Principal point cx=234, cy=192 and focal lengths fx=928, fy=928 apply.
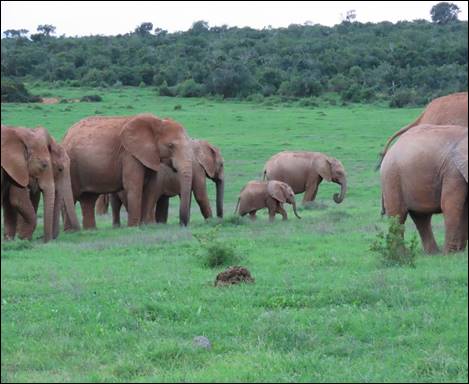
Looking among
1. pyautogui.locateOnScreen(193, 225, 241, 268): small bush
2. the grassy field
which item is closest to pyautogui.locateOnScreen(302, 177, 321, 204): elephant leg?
the grassy field

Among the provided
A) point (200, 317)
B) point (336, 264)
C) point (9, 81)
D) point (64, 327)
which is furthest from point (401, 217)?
point (9, 81)

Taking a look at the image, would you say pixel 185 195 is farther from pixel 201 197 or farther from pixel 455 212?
pixel 455 212

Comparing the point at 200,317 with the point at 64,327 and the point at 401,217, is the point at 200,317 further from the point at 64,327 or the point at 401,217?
the point at 401,217

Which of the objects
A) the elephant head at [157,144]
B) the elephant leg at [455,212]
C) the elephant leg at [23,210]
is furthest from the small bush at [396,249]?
the elephant head at [157,144]

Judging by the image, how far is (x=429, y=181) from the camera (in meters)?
9.29

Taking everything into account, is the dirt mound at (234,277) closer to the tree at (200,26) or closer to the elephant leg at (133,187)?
the tree at (200,26)

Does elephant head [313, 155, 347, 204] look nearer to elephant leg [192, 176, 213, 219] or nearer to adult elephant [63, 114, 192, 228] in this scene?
elephant leg [192, 176, 213, 219]

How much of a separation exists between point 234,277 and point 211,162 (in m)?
10.3

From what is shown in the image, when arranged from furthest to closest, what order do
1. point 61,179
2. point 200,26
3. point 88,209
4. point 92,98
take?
point 92,98
point 88,209
point 61,179
point 200,26

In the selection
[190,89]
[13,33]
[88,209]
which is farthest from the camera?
[190,89]

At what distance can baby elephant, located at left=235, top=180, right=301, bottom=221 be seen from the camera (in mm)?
18297

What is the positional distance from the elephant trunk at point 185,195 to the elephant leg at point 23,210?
3.05 m

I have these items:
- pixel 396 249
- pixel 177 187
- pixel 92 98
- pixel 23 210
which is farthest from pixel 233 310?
pixel 92 98

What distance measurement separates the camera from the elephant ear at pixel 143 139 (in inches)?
647
